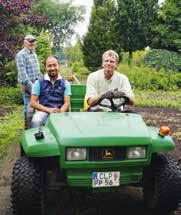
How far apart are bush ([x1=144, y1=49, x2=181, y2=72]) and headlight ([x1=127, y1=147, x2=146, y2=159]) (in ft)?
81.4

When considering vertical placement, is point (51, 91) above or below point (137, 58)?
above

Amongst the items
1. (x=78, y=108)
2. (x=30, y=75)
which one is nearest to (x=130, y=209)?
(x=78, y=108)

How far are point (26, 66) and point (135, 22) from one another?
31.5 metres

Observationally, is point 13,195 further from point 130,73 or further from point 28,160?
point 130,73

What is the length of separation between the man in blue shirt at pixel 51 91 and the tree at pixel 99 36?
33.3 metres

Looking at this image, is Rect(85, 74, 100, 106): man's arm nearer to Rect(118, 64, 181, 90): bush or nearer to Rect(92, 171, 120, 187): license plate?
Rect(92, 171, 120, 187): license plate

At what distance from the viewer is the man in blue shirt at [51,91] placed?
272 inches

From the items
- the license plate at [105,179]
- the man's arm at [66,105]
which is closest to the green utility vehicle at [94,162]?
the license plate at [105,179]

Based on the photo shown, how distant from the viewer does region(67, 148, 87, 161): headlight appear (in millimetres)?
5055

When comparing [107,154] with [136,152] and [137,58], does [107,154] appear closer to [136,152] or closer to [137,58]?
[136,152]

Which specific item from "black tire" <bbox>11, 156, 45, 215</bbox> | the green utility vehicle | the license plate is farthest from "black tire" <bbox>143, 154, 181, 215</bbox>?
"black tire" <bbox>11, 156, 45, 215</bbox>

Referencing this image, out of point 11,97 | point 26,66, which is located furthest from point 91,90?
point 11,97

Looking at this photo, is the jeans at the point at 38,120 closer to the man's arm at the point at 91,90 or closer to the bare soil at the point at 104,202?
the man's arm at the point at 91,90

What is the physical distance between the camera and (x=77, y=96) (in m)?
7.32
